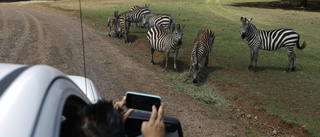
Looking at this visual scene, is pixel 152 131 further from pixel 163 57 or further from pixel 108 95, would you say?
pixel 163 57

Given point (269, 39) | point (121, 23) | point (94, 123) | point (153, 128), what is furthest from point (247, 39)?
point (94, 123)

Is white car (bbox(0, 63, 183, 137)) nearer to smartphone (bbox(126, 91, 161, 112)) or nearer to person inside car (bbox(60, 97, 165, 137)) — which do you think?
person inside car (bbox(60, 97, 165, 137))

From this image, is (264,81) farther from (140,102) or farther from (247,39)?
(140,102)

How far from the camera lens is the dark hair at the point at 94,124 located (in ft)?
4.41

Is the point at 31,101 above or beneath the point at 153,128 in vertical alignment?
above

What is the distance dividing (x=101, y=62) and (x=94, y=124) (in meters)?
9.87

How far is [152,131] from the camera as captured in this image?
5.52 feet

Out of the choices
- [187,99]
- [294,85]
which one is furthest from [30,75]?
[294,85]

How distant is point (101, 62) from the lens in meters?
11.0

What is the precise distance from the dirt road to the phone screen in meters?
4.38

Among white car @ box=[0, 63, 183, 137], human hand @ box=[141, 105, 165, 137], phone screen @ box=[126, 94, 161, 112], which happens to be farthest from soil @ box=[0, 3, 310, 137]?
white car @ box=[0, 63, 183, 137]

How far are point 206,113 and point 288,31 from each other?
6051 millimetres

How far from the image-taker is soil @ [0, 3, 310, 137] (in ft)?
22.7

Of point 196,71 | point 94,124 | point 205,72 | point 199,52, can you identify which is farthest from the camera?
point 205,72
